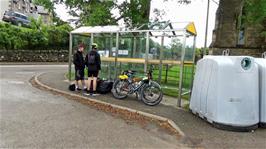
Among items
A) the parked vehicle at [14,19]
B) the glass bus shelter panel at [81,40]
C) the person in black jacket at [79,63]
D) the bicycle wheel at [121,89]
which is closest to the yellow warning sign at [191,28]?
the bicycle wheel at [121,89]

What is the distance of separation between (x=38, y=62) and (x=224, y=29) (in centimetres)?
1949

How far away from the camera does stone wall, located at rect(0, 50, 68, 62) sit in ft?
83.1

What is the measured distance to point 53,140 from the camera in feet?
18.0

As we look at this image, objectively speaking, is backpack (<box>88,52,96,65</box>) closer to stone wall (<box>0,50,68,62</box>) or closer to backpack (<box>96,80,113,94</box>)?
backpack (<box>96,80,113,94</box>)

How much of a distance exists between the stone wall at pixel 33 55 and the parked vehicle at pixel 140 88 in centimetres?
1761

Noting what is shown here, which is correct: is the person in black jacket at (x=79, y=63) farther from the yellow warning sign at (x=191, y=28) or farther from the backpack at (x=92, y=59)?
the yellow warning sign at (x=191, y=28)

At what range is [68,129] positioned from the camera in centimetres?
628

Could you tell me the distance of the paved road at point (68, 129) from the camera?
543 centimetres

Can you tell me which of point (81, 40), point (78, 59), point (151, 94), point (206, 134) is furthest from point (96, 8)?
point (206, 134)

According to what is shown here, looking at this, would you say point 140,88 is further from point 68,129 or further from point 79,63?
point 68,129

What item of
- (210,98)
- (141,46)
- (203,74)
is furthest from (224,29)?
(210,98)

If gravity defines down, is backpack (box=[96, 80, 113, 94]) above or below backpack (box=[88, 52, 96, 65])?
below

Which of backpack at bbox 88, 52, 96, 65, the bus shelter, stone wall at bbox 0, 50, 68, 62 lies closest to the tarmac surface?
backpack at bbox 88, 52, 96, 65

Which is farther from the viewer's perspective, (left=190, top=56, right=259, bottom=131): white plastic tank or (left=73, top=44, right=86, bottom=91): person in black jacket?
(left=73, top=44, right=86, bottom=91): person in black jacket
